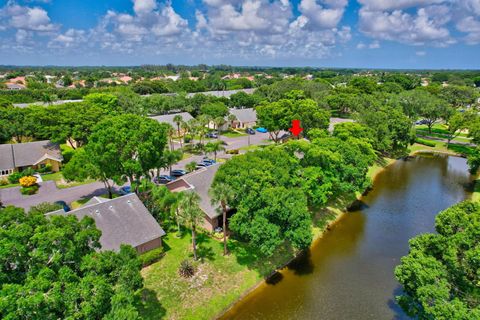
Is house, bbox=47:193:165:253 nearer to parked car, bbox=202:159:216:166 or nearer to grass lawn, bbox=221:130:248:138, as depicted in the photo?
parked car, bbox=202:159:216:166

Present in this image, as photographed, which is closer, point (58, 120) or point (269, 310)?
point (269, 310)

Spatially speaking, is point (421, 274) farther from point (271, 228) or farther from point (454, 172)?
point (454, 172)

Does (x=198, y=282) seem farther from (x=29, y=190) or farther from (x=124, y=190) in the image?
(x=29, y=190)

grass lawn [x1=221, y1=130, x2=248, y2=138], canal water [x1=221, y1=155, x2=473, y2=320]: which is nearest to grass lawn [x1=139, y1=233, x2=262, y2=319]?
canal water [x1=221, y1=155, x2=473, y2=320]

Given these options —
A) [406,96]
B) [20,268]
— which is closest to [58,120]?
[20,268]

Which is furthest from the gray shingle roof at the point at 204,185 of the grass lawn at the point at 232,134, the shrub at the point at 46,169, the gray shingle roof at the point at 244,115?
the gray shingle roof at the point at 244,115
